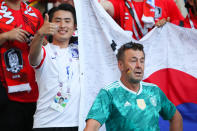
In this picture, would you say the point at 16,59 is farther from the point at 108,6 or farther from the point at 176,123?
the point at 176,123

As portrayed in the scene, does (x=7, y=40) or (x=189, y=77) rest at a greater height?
(x=7, y=40)

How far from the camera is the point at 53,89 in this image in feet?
8.59

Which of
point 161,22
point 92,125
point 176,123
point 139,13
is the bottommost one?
point 176,123

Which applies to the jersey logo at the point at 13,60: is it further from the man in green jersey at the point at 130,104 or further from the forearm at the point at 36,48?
the man in green jersey at the point at 130,104

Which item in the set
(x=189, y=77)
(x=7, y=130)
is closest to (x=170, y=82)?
(x=189, y=77)

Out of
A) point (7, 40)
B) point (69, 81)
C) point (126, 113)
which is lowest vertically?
point (126, 113)

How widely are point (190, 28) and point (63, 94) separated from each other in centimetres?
148

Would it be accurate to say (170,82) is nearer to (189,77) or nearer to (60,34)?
(189,77)

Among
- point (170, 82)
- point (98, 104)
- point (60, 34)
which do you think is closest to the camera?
point (98, 104)

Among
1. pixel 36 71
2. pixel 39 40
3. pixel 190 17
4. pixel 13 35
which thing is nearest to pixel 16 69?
pixel 36 71

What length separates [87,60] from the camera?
2898 millimetres

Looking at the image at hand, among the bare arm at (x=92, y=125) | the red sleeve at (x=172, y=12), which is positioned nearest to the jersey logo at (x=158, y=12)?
the red sleeve at (x=172, y=12)

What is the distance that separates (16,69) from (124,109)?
1.07 m

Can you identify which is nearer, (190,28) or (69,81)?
(69,81)
